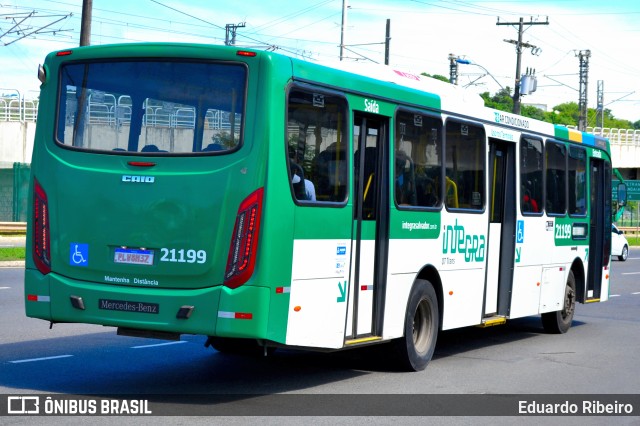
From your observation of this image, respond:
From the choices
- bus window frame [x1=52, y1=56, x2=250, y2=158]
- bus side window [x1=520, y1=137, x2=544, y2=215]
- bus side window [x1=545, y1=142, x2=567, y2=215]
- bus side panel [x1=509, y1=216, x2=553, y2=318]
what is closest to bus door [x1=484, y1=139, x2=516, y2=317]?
bus side panel [x1=509, y1=216, x2=553, y2=318]

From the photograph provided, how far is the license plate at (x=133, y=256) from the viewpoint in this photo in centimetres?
907

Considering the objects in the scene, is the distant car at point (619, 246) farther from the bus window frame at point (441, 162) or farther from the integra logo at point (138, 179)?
the integra logo at point (138, 179)

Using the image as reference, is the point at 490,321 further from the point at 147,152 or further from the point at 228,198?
the point at 147,152

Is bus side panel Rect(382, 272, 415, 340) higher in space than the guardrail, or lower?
higher

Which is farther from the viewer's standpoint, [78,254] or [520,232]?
[520,232]

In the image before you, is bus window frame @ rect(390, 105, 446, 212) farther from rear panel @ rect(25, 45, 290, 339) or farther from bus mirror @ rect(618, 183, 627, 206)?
bus mirror @ rect(618, 183, 627, 206)

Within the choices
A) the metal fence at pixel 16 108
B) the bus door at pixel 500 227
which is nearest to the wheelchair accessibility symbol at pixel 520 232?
the bus door at pixel 500 227

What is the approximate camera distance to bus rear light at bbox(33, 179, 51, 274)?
9508mm

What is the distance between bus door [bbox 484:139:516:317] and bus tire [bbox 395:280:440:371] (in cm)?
178

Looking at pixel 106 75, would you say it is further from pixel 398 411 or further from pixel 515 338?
pixel 515 338

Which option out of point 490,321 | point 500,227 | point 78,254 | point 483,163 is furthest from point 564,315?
point 78,254

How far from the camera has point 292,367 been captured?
37.7 feet

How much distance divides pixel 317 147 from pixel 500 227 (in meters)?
4.86

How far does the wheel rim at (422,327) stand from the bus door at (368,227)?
108 cm
